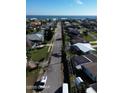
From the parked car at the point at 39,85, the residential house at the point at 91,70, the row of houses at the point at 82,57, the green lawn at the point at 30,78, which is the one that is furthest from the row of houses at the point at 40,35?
the residential house at the point at 91,70

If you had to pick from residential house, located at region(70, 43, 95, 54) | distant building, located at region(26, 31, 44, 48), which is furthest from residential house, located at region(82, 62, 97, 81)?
distant building, located at region(26, 31, 44, 48)

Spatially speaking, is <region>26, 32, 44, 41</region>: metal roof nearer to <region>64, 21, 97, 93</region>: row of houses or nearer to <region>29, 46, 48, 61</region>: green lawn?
<region>29, 46, 48, 61</region>: green lawn

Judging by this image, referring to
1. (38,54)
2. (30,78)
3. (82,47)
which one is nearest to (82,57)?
(82,47)
